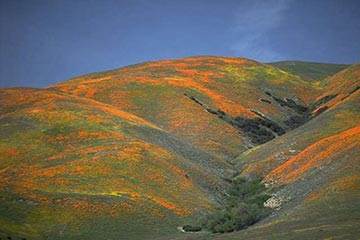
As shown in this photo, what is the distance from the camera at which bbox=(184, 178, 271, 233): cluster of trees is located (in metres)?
42.8

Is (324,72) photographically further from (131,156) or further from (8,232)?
(8,232)

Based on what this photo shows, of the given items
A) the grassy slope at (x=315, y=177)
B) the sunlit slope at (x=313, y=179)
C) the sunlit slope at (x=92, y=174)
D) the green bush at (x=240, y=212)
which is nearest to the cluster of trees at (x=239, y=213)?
the green bush at (x=240, y=212)

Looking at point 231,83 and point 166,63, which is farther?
point 166,63

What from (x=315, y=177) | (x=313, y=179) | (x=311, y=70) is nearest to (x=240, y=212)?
(x=313, y=179)

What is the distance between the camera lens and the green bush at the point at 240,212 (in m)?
42.8

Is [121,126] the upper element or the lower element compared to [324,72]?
lower

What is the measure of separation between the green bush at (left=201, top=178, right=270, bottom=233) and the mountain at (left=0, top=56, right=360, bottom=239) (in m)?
1.49

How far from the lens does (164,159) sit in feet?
210

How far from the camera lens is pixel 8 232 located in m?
38.4

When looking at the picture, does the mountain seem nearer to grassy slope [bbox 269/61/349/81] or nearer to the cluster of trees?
the cluster of trees

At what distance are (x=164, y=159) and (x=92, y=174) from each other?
1119 centimetres

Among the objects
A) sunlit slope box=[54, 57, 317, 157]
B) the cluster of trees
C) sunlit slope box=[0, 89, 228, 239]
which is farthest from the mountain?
the cluster of trees

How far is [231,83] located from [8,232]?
8814 cm

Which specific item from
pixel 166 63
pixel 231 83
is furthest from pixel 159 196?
pixel 166 63
